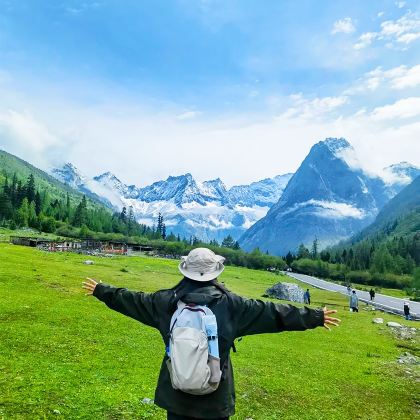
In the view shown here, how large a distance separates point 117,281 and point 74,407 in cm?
4231

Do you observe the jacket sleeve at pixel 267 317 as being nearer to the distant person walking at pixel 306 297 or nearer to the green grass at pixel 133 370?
the green grass at pixel 133 370

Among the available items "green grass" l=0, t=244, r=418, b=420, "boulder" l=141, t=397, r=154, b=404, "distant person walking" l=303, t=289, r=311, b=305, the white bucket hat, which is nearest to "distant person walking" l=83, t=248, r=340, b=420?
the white bucket hat

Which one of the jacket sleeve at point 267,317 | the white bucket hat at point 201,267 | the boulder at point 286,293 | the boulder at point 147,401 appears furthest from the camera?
the boulder at point 286,293

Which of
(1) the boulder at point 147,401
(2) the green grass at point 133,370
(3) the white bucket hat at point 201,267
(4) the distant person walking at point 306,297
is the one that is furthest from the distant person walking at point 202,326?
(4) the distant person walking at point 306,297

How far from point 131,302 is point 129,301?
8 centimetres

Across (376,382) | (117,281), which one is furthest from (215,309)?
(117,281)

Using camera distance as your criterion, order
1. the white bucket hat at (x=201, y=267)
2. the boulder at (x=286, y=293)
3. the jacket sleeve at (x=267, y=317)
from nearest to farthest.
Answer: the white bucket hat at (x=201, y=267) < the jacket sleeve at (x=267, y=317) < the boulder at (x=286, y=293)

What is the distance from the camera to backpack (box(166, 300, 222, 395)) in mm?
7660

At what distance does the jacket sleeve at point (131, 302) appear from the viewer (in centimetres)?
910

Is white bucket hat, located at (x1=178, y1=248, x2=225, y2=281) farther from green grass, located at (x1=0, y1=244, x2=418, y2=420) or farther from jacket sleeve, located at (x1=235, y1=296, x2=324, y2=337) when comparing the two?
green grass, located at (x1=0, y1=244, x2=418, y2=420)

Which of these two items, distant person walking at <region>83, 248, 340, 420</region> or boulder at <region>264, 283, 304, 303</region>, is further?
boulder at <region>264, 283, 304, 303</region>

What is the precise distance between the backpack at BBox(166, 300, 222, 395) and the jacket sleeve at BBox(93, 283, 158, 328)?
1.19 meters

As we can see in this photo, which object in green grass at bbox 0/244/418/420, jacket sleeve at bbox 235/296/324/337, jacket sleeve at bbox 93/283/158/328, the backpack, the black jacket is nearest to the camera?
the backpack

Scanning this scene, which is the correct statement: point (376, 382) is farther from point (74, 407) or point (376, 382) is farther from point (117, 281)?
point (117, 281)
